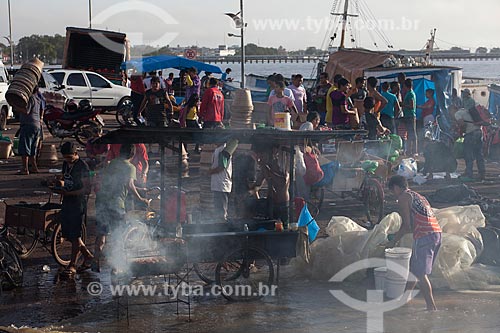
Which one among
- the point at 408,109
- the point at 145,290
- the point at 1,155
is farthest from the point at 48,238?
the point at 408,109

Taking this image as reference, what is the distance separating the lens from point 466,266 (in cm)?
989

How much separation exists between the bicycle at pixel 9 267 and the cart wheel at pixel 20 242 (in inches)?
35.4

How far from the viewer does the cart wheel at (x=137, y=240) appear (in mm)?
9055

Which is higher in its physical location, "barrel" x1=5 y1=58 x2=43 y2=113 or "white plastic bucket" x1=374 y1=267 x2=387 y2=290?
"barrel" x1=5 y1=58 x2=43 y2=113

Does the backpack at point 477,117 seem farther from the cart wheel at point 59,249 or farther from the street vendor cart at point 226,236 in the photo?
the cart wheel at point 59,249

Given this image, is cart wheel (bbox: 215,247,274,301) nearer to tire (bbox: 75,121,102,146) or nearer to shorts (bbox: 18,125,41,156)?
shorts (bbox: 18,125,41,156)

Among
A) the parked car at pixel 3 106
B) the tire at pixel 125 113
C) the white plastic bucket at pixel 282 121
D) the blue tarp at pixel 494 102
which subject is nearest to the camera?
the white plastic bucket at pixel 282 121

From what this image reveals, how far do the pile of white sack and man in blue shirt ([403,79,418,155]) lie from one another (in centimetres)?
878

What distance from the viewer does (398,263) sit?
9.19 meters

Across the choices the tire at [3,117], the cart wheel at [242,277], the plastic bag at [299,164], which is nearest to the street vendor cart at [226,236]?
the cart wheel at [242,277]

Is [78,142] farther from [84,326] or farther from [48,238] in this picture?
[84,326]

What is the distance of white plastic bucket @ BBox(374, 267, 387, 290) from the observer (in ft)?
30.8

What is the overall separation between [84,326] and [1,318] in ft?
3.36

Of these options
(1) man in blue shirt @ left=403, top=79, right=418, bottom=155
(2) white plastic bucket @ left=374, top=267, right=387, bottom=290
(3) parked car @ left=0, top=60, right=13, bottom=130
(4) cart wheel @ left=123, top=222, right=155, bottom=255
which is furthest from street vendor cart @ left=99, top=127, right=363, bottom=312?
(3) parked car @ left=0, top=60, right=13, bottom=130
